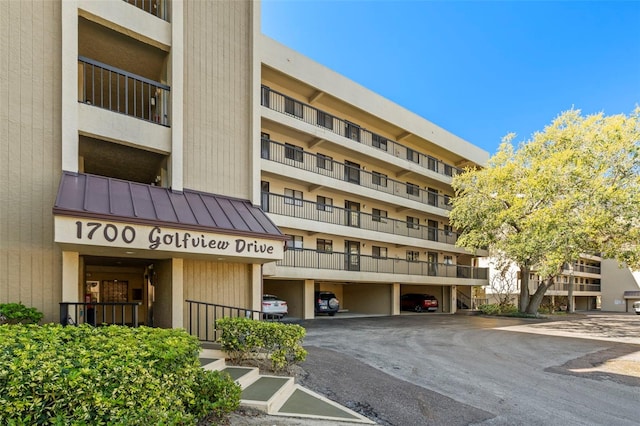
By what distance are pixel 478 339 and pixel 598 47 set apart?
26246 mm

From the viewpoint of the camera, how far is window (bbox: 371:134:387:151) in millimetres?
26922

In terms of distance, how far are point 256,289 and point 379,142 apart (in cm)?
1863

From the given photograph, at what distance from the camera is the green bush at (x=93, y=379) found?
3.40 meters

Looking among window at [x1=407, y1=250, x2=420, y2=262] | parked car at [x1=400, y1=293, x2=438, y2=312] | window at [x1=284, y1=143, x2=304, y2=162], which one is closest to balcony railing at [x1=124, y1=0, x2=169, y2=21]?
window at [x1=284, y1=143, x2=304, y2=162]

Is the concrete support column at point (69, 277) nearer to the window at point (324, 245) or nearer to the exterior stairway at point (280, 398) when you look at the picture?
the exterior stairway at point (280, 398)

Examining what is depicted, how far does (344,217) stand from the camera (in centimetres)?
2391

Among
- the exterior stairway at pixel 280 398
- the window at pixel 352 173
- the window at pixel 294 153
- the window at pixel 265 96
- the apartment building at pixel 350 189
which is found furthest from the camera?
the window at pixel 352 173

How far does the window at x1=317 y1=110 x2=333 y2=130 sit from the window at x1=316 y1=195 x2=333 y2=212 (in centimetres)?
431

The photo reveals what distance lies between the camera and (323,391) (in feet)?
25.1

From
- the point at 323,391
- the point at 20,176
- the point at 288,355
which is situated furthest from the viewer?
the point at 288,355

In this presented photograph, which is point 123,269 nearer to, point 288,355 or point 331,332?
point 331,332

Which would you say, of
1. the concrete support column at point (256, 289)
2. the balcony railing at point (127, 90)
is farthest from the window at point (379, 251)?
the balcony railing at point (127, 90)

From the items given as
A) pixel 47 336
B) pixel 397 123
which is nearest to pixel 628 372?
pixel 47 336

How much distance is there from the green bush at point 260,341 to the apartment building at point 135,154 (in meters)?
1.94
